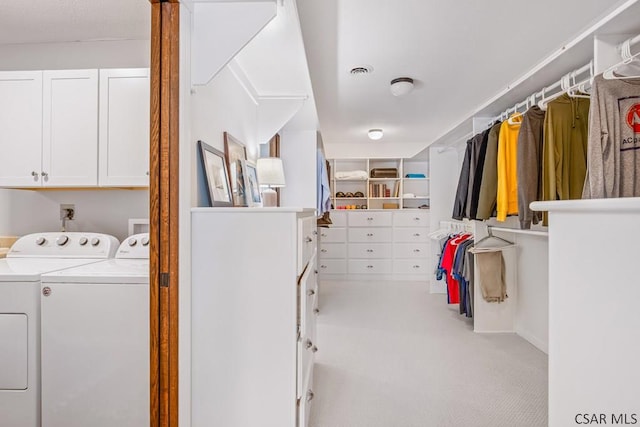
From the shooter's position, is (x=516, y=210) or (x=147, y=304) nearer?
(x=147, y=304)

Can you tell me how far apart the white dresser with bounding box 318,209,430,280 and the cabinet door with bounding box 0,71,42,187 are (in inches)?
165

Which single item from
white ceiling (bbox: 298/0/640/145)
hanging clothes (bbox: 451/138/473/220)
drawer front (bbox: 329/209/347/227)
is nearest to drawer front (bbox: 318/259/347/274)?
drawer front (bbox: 329/209/347/227)

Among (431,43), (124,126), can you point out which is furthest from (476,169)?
(124,126)

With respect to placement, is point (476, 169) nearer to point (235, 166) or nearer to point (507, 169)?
point (507, 169)

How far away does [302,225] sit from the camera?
1.44 meters

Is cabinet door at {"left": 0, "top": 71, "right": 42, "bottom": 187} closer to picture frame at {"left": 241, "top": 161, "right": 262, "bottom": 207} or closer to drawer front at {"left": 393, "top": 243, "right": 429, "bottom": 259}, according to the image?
picture frame at {"left": 241, "top": 161, "right": 262, "bottom": 207}

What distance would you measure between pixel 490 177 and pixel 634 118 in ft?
4.08

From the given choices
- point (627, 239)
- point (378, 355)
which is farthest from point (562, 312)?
point (378, 355)

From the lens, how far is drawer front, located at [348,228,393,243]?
5684 millimetres

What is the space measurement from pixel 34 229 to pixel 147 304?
1.01 meters

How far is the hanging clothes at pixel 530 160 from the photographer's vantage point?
2.21 metres

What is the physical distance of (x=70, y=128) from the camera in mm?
1800

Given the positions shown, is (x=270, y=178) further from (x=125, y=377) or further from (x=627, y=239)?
(x=627, y=239)

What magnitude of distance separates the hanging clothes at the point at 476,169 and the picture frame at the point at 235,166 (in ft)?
6.14
